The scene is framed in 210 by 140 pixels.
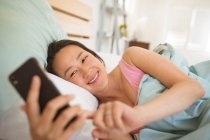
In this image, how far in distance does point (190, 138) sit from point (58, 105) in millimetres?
420

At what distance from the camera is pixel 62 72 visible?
0.91m

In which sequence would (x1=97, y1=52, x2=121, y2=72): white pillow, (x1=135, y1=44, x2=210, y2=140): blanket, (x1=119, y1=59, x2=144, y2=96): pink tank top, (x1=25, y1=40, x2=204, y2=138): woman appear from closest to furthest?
(x1=25, y1=40, x2=204, y2=138): woman → (x1=135, y1=44, x2=210, y2=140): blanket → (x1=119, y1=59, x2=144, y2=96): pink tank top → (x1=97, y1=52, x2=121, y2=72): white pillow

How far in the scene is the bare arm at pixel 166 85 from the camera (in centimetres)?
52

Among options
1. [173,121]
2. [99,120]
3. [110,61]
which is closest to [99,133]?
[99,120]

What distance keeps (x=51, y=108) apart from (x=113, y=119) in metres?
0.12

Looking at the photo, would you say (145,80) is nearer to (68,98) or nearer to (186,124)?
(186,124)

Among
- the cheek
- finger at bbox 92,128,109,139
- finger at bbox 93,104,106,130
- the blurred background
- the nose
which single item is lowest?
the blurred background

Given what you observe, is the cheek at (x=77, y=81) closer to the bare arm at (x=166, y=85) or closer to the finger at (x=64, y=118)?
the bare arm at (x=166, y=85)

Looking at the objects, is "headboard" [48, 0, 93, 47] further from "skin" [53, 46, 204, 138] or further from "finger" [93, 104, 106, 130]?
"finger" [93, 104, 106, 130]

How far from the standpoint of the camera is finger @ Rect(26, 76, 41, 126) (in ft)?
1.29

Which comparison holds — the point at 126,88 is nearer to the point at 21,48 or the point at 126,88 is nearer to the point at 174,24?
the point at 21,48

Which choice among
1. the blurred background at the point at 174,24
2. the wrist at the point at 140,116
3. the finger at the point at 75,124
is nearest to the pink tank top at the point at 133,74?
the wrist at the point at 140,116

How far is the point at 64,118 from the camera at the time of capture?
40cm

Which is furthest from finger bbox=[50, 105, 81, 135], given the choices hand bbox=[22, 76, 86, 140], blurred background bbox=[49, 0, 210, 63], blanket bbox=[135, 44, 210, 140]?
blurred background bbox=[49, 0, 210, 63]
